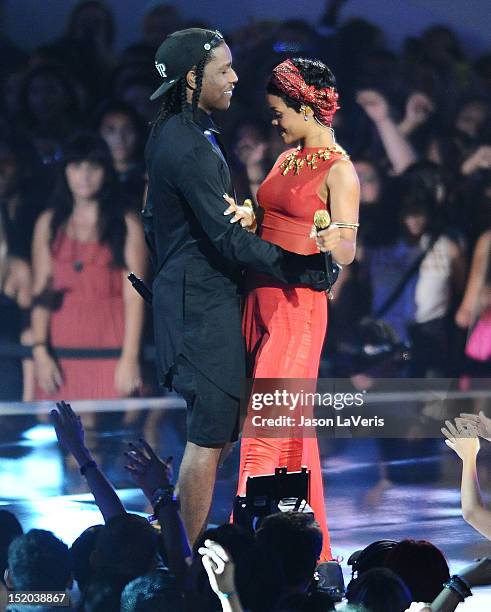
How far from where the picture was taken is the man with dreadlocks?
3.55 m

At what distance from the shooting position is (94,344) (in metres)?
6.56

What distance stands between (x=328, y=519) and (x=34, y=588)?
1.33 m

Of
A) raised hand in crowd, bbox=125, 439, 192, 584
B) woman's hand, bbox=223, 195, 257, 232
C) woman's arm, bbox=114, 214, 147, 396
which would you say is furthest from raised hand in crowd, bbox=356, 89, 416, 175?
raised hand in crowd, bbox=125, 439, 192, 584

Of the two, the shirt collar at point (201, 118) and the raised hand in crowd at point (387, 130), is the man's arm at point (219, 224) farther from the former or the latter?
the raised hand in crowd at point (387, 130)

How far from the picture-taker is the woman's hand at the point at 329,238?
335 centimetres

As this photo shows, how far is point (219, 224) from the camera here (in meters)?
3.47

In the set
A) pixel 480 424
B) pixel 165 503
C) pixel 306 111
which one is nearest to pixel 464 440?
pixel 480 424

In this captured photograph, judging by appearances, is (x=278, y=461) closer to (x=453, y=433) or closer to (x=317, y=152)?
(x=453, y=433)

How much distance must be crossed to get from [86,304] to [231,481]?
1.83 metres

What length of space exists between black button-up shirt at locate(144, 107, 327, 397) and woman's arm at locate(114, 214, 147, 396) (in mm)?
2910

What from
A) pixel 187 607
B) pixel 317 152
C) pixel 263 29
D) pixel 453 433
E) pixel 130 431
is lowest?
pixel 130 431

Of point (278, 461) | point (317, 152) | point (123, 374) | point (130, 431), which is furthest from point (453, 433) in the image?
point (123, 374)

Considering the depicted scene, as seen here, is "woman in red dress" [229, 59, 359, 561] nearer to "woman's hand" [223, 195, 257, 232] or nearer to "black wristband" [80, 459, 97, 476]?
"woman's hand" [223, 195, 257, 232]

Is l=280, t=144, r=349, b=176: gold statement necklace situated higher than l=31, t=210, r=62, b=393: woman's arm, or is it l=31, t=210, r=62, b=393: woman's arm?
l=280, t=144, r=349, b=176: gold statement necklace
